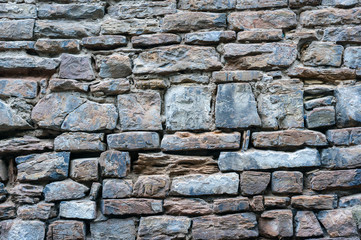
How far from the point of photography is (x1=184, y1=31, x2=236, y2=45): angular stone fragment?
170 cm

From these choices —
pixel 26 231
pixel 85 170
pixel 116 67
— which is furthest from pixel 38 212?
pixel 116 67

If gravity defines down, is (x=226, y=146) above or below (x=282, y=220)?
above

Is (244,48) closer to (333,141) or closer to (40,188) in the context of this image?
(333,141)

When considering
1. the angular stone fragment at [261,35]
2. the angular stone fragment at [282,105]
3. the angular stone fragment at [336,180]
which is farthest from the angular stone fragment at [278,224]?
the angular stone fragment at [261,35]

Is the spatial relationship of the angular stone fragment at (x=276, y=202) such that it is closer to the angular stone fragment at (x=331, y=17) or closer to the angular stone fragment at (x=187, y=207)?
the angular stone fragment at (x=187, y=207)

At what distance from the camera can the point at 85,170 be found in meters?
1.62

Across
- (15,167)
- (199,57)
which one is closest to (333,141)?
(199,57)

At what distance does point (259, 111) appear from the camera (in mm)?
1652

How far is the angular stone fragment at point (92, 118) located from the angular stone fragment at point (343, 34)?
4.31 ft

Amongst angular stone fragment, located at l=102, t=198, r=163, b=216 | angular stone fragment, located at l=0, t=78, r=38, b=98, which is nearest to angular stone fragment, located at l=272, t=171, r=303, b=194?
angular stone fragment, located at l=102, t=198, r=163, b=216

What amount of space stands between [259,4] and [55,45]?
1.24 meters

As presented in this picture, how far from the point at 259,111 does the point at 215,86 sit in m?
0.29

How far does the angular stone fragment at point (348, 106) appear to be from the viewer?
5.27ft

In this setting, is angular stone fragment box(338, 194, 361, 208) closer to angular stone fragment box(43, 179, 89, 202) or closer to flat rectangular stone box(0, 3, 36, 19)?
angular stone fragment box(43, 179, 89, 202)
